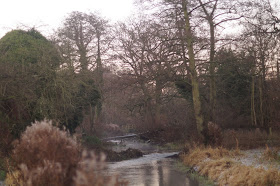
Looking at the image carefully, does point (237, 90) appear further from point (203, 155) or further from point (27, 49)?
point (27, 49)

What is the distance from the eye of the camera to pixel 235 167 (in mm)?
11484

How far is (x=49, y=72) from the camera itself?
1722 centimetres

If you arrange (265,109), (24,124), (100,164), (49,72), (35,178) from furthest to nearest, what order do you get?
1. (265,109)
2. (49,72)
3. (24,124)
4. (35,178)
5. (100,164)

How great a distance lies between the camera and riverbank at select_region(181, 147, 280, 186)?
9.38m

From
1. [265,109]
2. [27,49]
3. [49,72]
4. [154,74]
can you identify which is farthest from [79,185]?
[265,109]

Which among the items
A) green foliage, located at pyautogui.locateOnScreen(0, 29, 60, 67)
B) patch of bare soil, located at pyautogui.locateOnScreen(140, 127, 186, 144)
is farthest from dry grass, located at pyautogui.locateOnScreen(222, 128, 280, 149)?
green foliage, located at pyautogui.locateOnScreen(0, 29, 60, 67)

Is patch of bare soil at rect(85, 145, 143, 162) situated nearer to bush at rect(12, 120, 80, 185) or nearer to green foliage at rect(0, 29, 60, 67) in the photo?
green foliage at rect(0, 29, 60, 67)

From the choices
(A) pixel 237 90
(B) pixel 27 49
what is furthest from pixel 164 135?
(B) pixel 27 49

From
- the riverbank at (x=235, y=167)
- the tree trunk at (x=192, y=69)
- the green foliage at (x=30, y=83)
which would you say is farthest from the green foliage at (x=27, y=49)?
the riverbank at (x=235, y=167)

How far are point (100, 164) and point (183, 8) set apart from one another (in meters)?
15.9

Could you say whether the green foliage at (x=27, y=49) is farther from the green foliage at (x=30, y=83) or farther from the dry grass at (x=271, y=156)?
the dry grass at (x=271, y=156)

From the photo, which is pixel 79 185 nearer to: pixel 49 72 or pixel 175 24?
pixel 49 72

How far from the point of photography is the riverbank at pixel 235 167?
9375 mm

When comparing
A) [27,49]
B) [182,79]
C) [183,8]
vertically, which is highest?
[183,8]
